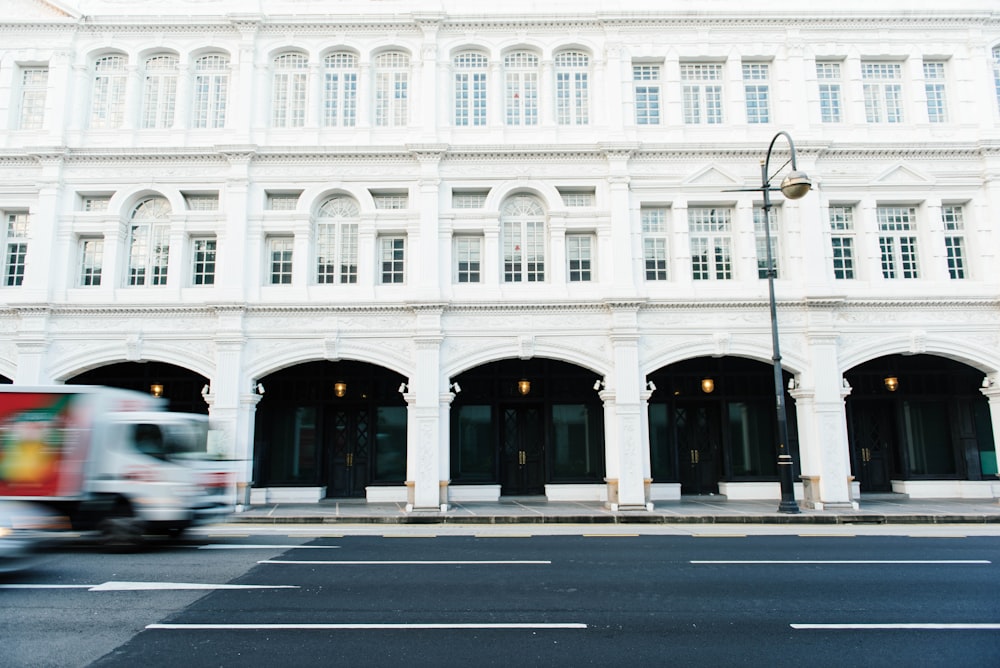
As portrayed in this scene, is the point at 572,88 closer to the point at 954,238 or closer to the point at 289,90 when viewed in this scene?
the point at 289,90

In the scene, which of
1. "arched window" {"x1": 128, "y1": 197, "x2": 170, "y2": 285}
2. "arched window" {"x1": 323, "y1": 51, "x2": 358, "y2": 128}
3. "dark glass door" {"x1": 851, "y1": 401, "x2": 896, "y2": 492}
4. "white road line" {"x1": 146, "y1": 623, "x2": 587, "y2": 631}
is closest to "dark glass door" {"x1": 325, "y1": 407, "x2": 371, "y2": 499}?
"arched window" {"x1": 128, "y1": 197, "x2": 170, "y2": 285}

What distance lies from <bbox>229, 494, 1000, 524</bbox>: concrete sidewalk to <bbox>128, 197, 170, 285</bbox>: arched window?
24.1ft

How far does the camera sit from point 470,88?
64.3 feet

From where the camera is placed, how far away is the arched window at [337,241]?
18750mm

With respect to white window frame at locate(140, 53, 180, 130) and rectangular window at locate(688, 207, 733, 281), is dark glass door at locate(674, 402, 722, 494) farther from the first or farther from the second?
white window frame at locate(140, 53, 180, 130)

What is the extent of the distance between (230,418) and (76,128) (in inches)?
388

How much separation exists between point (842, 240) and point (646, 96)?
7193 millimetres

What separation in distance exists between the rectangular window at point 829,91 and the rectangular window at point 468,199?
10422mm

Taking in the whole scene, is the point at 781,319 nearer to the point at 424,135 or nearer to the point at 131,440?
the point at 424,135

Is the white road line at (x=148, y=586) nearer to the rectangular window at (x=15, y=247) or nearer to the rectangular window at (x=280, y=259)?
the rectangular window at (x=280, y=259)

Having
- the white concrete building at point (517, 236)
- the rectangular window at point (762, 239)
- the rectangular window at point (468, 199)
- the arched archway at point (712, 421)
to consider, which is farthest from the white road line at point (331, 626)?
the rectangular window at point (762, 239)

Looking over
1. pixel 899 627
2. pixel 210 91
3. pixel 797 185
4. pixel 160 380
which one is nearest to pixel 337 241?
pixel 210 91

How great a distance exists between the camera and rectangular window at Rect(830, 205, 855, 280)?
18859 mm

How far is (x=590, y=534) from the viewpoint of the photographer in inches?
543
